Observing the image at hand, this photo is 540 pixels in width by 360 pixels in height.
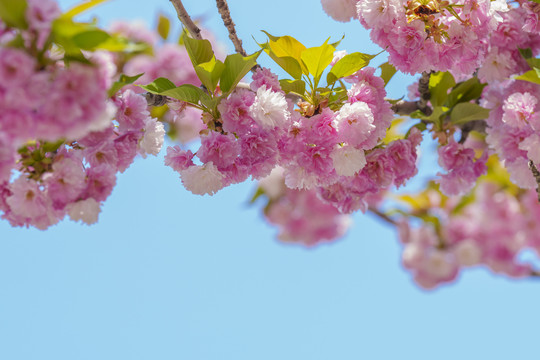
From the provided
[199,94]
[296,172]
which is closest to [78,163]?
[199,94]

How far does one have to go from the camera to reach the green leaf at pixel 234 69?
5.23 feet

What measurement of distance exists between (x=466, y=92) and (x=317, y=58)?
723 mm

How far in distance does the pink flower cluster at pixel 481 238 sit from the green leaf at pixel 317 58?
4105mm

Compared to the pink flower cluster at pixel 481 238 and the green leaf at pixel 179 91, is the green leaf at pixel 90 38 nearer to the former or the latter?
the green leaf at pixel 179 91

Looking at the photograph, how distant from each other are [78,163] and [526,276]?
5.53 metres

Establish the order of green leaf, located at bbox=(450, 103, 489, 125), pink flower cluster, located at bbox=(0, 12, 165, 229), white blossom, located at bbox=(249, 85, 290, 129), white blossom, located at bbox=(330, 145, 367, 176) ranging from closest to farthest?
pink flower cluster, located at bbox=(0, 12, 165, 229) → white blossom, located at bbox=(249, 85, 290, 129) → white blossom, located at bbox=(330, 145, 367, 176) → green leaf, located at bbox=(450, 103, 489, 125)

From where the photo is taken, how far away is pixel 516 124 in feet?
5.67

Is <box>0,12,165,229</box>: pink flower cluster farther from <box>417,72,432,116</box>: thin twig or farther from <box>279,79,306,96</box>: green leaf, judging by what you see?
<box>417,72,432,116</box>: thin twig

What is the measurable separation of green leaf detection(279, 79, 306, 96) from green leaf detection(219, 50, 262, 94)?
0.12 m

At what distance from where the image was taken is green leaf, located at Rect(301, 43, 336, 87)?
1.64 metres

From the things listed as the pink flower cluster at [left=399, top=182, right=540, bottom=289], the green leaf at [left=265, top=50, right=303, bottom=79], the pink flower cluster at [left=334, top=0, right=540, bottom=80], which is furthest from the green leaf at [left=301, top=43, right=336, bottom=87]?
the pink flower cluster at [left=399, top=182, right=540, bottom=289]

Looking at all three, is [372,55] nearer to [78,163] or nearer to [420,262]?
[78,163]

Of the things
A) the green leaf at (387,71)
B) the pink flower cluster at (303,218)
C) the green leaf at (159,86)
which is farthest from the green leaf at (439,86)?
the pink flower cluster at (303,218)

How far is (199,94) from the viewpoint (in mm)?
1654
